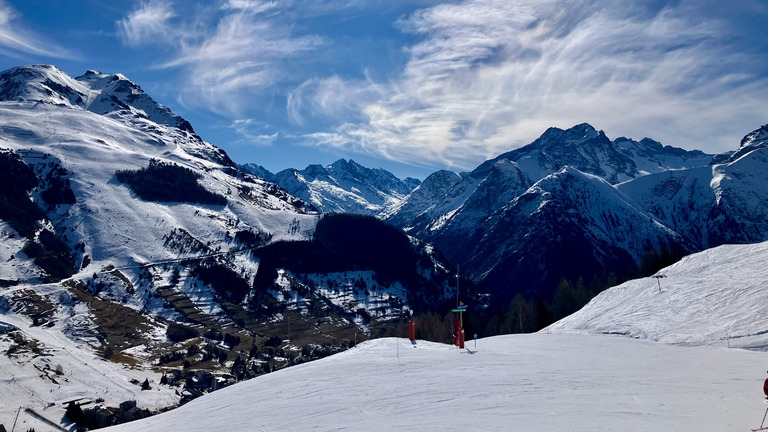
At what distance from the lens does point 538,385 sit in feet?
79.3

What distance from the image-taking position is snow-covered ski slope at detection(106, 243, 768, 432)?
64.6 feet

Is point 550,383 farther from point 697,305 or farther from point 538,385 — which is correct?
point 697,305

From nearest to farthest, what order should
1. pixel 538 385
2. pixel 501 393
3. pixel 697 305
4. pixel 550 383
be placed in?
pixel 501 393, pixel 538 385, pixel 550 383, pixel 697 305

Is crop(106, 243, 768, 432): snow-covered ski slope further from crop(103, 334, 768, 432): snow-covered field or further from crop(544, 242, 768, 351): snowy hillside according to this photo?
crop(544, 242, 768, 351): snowy hillside

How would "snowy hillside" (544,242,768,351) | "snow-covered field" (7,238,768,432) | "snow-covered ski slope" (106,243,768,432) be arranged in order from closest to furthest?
"snow-covered ski slope" (106,243,768,432) → "snow-covered field" (7,238,768,432) → "snowy hillside" (544,242,768,351)

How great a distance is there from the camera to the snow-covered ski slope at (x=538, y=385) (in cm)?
1969

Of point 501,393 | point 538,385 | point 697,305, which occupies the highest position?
point 697,305

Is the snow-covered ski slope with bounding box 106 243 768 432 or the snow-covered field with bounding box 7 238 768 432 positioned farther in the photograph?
the snow-covered field with bounding box 7 238 768 432

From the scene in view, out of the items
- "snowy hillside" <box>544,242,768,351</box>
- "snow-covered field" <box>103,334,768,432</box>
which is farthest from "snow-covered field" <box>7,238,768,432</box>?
"snowy hillside" <box>544,242,768,351</box>

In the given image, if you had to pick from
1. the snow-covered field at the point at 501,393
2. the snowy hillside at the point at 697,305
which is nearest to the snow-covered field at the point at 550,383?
the snow-covered field at the point at 501,393

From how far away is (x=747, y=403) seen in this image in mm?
20703

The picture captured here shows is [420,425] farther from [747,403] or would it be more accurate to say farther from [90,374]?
[90,374]

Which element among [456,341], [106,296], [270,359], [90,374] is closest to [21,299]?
[106,296]

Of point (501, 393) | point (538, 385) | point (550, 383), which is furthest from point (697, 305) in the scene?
point (501, 393)
